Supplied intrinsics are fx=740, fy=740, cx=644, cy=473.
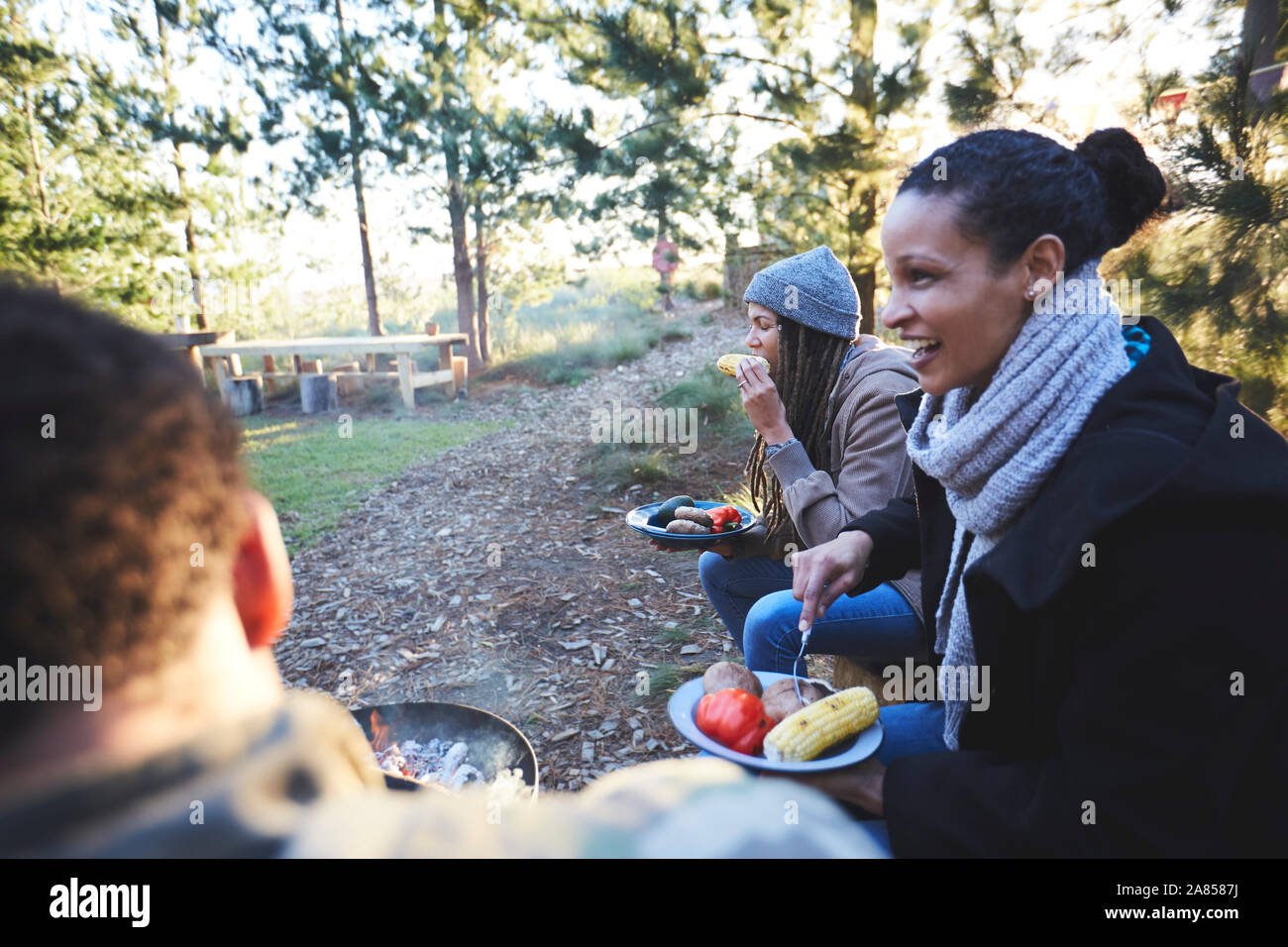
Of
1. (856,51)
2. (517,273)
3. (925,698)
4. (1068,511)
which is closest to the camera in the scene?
(1068,511)

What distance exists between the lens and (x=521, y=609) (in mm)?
5145

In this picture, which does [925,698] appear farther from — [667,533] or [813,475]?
[667,533]

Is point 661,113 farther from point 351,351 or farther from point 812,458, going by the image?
point 351,351

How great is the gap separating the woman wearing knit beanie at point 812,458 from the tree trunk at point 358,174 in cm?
1078

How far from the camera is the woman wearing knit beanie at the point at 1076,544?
1260 millimetres

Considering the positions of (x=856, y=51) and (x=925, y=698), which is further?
(x=856, y=51)

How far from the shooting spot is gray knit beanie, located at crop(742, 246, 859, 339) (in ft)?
11.0

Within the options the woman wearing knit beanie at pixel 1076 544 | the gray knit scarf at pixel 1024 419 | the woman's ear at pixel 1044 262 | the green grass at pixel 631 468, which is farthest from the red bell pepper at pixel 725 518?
the green grass at pixel 631 468

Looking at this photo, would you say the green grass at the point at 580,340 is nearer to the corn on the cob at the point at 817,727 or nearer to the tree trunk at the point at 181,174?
the tree trunk at the point at 181,174

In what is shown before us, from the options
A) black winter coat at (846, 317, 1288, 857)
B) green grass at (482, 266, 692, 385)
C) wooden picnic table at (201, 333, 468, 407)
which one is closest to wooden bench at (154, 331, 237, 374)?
wooden picnic table at (201, 333, 468, 407)
